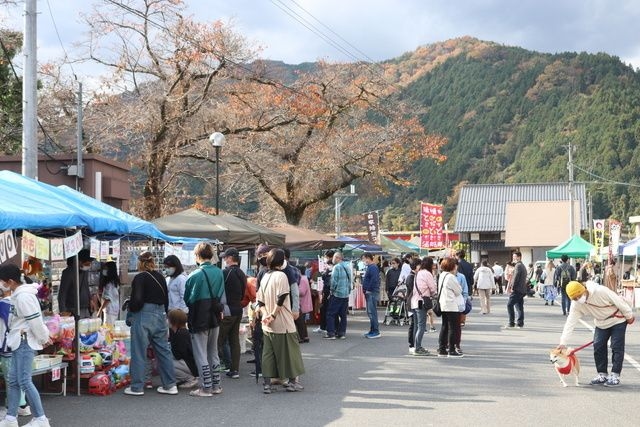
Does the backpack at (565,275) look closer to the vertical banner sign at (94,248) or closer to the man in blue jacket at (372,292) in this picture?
the man in blue jacket at (372,292)

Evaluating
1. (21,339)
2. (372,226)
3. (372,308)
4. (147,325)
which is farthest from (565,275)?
(21,339)

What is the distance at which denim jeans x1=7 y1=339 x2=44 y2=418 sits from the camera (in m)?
7.58

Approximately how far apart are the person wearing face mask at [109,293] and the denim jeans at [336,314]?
191 inches

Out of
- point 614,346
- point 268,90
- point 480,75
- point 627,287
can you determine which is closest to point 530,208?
point 627,287

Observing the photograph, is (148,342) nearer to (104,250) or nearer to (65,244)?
(65,244)

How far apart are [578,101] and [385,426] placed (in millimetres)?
113626

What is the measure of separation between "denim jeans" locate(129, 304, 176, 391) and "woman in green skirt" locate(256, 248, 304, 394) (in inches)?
48.5

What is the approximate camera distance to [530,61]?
134750 mm

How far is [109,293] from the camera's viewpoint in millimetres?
13406

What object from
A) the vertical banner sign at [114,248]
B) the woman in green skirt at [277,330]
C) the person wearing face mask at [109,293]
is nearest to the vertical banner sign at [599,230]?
the person wearing face mask at [109,293]

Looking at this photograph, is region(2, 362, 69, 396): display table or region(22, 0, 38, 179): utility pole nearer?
region(2, 362, 69, 396): display table

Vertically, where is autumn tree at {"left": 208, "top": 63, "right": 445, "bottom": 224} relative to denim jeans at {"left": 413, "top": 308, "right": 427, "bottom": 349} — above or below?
above

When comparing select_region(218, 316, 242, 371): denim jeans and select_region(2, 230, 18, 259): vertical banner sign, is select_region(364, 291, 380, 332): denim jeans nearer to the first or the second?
select_region(218, 316, 242, 371): denim jeans

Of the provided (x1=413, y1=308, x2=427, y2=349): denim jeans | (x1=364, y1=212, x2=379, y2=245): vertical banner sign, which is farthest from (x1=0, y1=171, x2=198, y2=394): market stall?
(x1=364, y1=212, x2=379, y2=245): vertical banner sign
